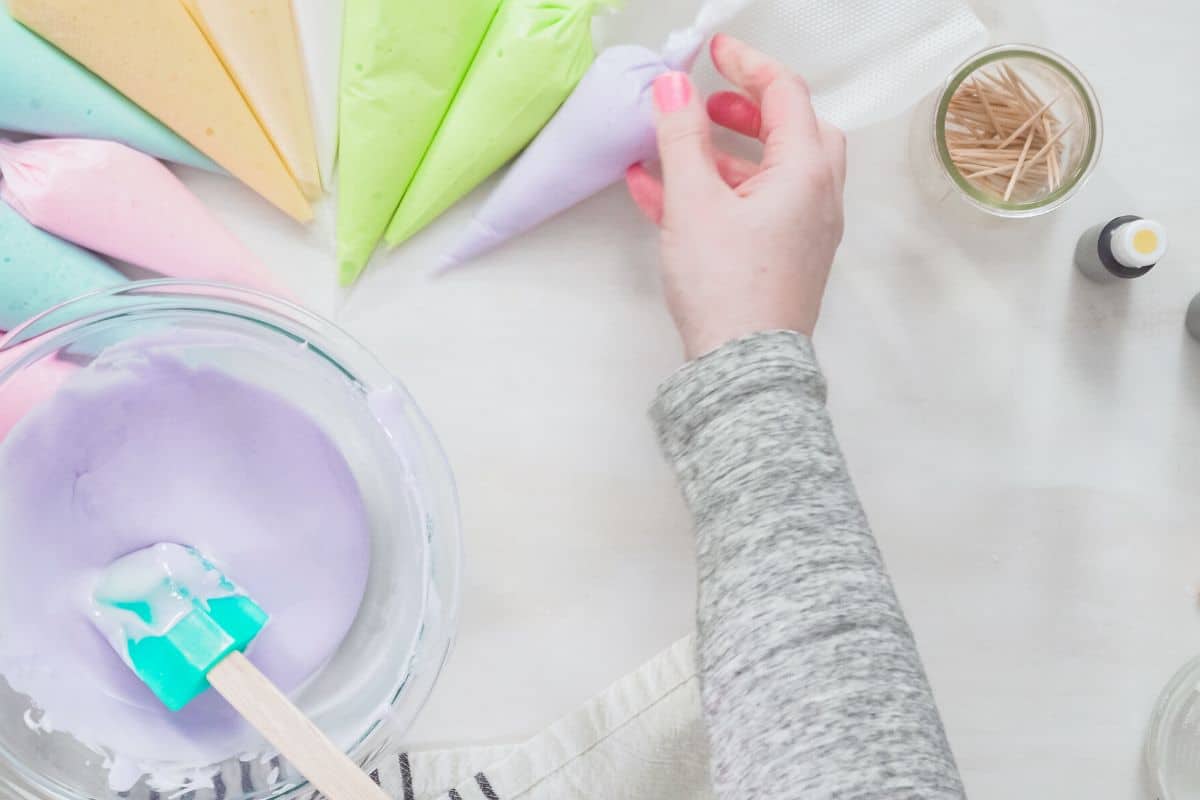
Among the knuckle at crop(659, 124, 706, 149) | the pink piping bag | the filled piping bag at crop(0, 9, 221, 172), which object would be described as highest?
the filled piping bag at crop(0, 9, 221, 172)

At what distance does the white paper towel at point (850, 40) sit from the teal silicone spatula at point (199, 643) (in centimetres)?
43

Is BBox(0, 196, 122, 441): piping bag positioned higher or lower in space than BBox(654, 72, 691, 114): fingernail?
lower

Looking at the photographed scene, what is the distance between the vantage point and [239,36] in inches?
24.3

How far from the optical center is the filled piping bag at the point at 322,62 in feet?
2.14

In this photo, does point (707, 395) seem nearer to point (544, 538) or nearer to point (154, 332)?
point (544, 538)

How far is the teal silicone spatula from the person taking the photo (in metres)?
0.50

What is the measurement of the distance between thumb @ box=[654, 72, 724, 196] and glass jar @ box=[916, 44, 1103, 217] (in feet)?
0.55

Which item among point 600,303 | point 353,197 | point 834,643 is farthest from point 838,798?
point 353,197

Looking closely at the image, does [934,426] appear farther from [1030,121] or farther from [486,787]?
[486,787]

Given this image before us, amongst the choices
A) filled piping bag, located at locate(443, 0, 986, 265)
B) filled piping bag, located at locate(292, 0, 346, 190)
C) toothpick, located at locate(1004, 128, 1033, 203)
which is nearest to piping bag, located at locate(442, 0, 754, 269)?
filled piping bag, located at locate(443, 0, 986, 265)

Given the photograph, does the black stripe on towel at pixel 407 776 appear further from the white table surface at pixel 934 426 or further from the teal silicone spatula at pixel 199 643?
the teal silicone spatula at pixel 199 643

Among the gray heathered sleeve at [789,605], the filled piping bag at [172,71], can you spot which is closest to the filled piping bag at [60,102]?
the filled piping bag at [172,71]

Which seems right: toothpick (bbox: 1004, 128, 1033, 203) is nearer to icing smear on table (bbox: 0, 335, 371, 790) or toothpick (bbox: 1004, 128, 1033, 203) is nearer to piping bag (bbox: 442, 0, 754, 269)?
piping bag (bbox: 442, 0, 754, 269)

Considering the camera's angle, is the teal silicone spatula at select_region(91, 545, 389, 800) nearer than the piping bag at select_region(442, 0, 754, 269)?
Yes
